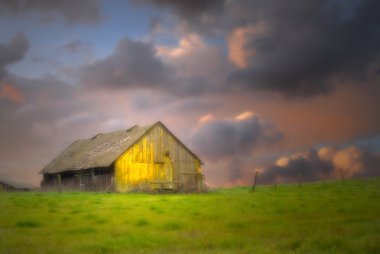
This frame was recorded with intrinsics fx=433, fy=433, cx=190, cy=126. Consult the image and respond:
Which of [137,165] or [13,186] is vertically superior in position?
[137,165]

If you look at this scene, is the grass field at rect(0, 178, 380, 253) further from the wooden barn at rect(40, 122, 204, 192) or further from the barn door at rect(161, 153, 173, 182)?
the barn door at rect(161, 153, 173, 182)

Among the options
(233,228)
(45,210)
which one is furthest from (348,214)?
(45,210)

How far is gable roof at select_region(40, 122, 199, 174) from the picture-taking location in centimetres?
5044

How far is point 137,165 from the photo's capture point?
50.2m

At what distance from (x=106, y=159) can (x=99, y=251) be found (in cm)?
3923

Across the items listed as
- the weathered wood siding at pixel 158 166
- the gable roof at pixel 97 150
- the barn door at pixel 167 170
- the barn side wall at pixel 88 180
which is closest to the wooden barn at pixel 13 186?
the gable roof at pixel 97 150

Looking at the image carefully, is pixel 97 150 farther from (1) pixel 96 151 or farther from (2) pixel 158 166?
(2) pixel 158 166

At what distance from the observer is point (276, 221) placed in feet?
59.8

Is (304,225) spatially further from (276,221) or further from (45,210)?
(45,210)

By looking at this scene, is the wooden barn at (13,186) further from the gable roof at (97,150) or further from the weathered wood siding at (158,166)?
the weathered wood siding at (158,166)

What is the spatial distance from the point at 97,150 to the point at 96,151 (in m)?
0.22

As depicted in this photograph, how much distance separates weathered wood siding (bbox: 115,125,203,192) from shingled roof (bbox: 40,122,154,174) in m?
1.25

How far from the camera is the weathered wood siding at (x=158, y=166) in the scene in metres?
49.2

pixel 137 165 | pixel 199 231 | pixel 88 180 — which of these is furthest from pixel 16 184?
pixel 199 231
